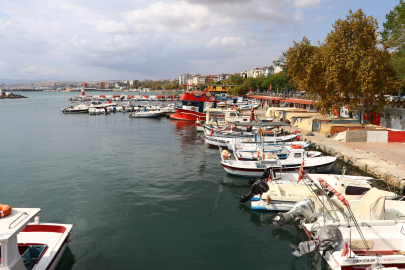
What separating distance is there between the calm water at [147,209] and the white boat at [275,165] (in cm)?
82

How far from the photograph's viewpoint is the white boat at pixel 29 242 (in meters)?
6.59

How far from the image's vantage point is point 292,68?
35938 mm

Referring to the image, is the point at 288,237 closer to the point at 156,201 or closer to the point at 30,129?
the point at 156,201

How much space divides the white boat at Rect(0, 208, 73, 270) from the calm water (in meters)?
1.11

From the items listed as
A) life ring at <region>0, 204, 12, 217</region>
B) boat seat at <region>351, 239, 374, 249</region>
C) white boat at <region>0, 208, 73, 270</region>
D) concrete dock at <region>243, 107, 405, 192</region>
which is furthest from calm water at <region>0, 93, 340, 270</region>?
concrete dock at <region>243, 107, 405, 192</region>

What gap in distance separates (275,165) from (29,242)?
13.4m

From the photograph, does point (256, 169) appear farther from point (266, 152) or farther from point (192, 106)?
point (192, 106)

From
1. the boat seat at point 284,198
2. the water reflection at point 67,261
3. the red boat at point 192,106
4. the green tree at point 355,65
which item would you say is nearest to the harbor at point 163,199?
the water reflection at point 67,261

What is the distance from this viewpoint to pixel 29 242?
345 inches

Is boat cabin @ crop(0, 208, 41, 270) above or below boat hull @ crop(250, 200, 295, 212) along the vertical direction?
above

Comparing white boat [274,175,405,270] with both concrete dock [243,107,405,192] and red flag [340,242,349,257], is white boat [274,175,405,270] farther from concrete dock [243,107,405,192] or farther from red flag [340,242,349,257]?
concrete dock [243,107,405,192]

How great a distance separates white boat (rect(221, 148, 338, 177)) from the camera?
17281 mm

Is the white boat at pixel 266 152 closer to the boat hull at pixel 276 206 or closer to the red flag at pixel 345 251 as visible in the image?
the boat hull at pixel 276 206

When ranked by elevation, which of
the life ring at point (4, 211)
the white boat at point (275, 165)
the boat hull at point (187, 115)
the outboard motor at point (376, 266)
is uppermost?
the boat hull at point (187, 115)
